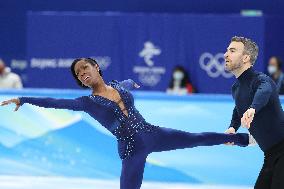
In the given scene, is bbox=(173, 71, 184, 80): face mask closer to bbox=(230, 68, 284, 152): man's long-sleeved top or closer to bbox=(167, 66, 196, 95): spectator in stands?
bbox=(167, 66, 196, 95): spectator in stands

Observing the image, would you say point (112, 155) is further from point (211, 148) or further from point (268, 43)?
point (268, 43)

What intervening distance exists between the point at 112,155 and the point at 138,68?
4112mm

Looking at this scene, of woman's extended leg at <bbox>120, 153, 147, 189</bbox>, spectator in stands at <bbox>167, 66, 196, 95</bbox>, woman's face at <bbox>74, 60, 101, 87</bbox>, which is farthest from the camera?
spectator in stands at <bbox>167, 66, 196, 95</bbox>

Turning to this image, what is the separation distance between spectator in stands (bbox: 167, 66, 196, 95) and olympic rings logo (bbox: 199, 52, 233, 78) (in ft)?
1.45

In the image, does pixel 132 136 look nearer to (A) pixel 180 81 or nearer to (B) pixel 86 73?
(B) pixel 86 73

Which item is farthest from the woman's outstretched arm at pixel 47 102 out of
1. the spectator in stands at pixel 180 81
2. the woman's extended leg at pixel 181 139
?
the spectator in stands at pixel 180 81

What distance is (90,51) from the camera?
1238cm

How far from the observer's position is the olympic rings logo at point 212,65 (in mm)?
12023

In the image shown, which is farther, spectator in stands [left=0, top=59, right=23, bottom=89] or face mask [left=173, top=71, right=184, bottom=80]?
face mask [left=173, top=71, right=184, bottom=80]

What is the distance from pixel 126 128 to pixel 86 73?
50cm

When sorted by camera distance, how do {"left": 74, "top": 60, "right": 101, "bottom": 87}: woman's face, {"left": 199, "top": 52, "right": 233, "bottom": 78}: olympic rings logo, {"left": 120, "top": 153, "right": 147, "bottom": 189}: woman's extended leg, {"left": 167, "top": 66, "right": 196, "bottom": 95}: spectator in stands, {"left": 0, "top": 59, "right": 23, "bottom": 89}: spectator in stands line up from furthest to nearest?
{"left": 199, "top": 52, "right": 233, "bottom": 78}: olympic rings logo
{"left": 167, "top": 66, "right": 196, "bottom": 95}: spectator in stands
{"left": 0, "top": 59, "right": 23, "bottom": 89}: spectator in stands
{"left": 74, "top": 60, "right": 101, "bottom": 87}: woman's face
{"left": 120, "top": 153, "right": 147, "bottom": 189}: woman's extended leg

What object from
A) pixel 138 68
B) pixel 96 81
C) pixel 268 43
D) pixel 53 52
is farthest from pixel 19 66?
pixel 96 81

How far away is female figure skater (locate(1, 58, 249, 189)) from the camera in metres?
5.39

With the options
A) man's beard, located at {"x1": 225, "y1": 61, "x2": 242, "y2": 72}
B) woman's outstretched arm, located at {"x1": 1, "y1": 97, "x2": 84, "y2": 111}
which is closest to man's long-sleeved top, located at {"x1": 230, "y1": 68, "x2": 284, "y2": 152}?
man's beard, located at {"x1": 225, "y1": 61, "x2": 242, "y2": 72}
